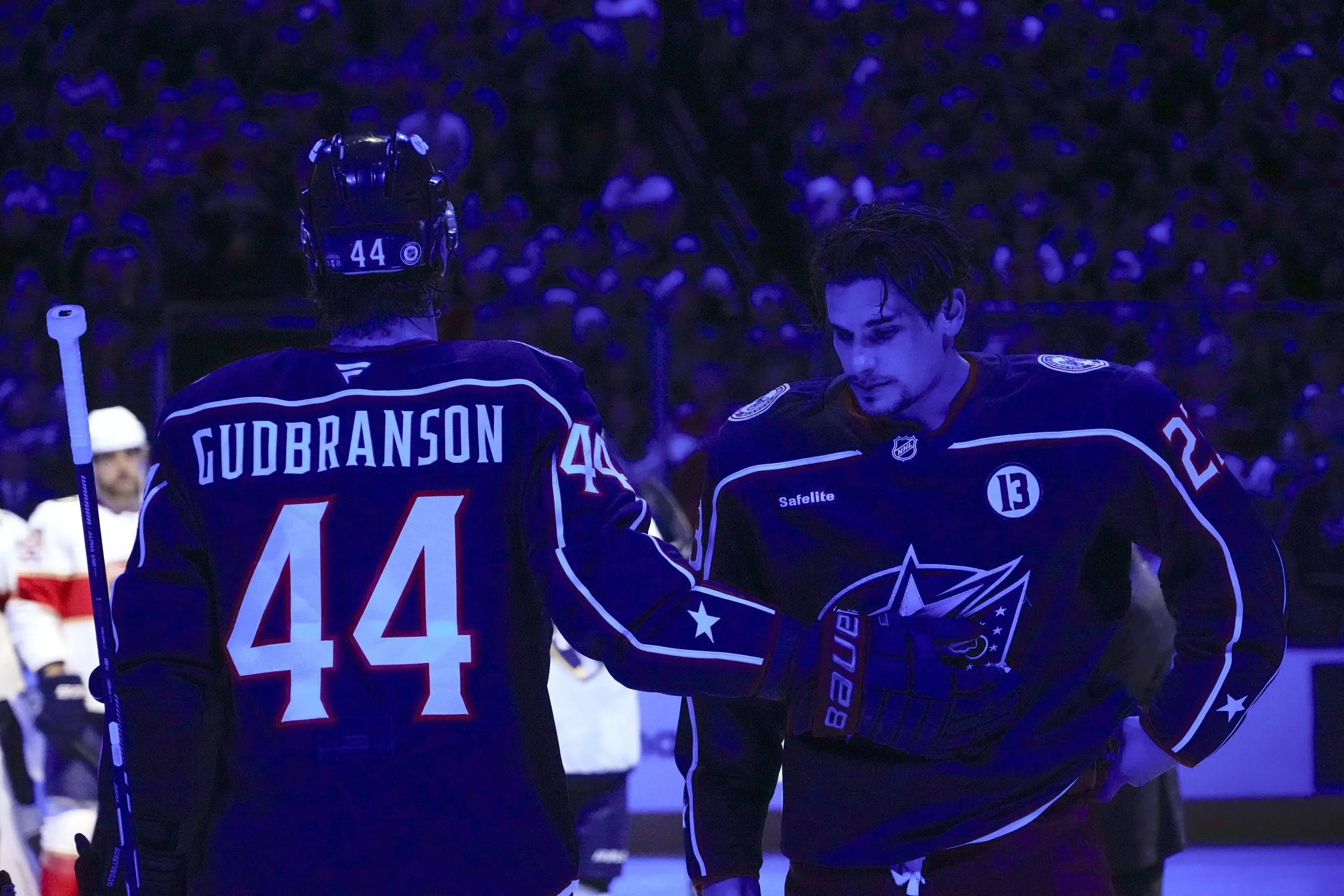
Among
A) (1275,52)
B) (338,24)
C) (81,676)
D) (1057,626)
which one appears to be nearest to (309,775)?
(1057,626)

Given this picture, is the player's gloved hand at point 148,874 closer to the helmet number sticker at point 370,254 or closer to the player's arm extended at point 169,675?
the player's arm extended at point 169,675

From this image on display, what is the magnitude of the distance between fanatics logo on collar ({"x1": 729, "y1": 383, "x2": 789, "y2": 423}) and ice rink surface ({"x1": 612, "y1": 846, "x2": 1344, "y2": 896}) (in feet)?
12.1

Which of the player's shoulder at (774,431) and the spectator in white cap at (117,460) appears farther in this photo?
the spectator in white cap at (117,460)

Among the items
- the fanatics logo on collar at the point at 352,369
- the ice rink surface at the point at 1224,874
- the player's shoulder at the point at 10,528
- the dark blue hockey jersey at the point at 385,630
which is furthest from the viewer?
the ice rink surface at the point at 1224,874

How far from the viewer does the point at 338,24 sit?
406 inches

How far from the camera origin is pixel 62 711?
17.0 ft

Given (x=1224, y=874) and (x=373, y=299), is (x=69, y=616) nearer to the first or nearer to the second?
(x=373, y=299)

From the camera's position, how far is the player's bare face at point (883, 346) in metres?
2.20

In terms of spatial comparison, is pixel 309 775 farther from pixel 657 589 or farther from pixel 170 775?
pixel 657 589

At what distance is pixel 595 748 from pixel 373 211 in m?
3.58

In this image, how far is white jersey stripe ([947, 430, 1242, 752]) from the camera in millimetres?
2174

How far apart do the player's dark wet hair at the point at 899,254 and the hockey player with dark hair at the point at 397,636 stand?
47 cm

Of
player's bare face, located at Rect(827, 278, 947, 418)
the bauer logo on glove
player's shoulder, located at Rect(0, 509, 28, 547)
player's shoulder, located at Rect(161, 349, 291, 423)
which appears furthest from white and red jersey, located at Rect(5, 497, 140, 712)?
the bauer logo on glove

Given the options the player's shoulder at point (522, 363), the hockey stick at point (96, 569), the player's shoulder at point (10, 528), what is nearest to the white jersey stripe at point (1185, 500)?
the player's shoulder at point (522, 363)
